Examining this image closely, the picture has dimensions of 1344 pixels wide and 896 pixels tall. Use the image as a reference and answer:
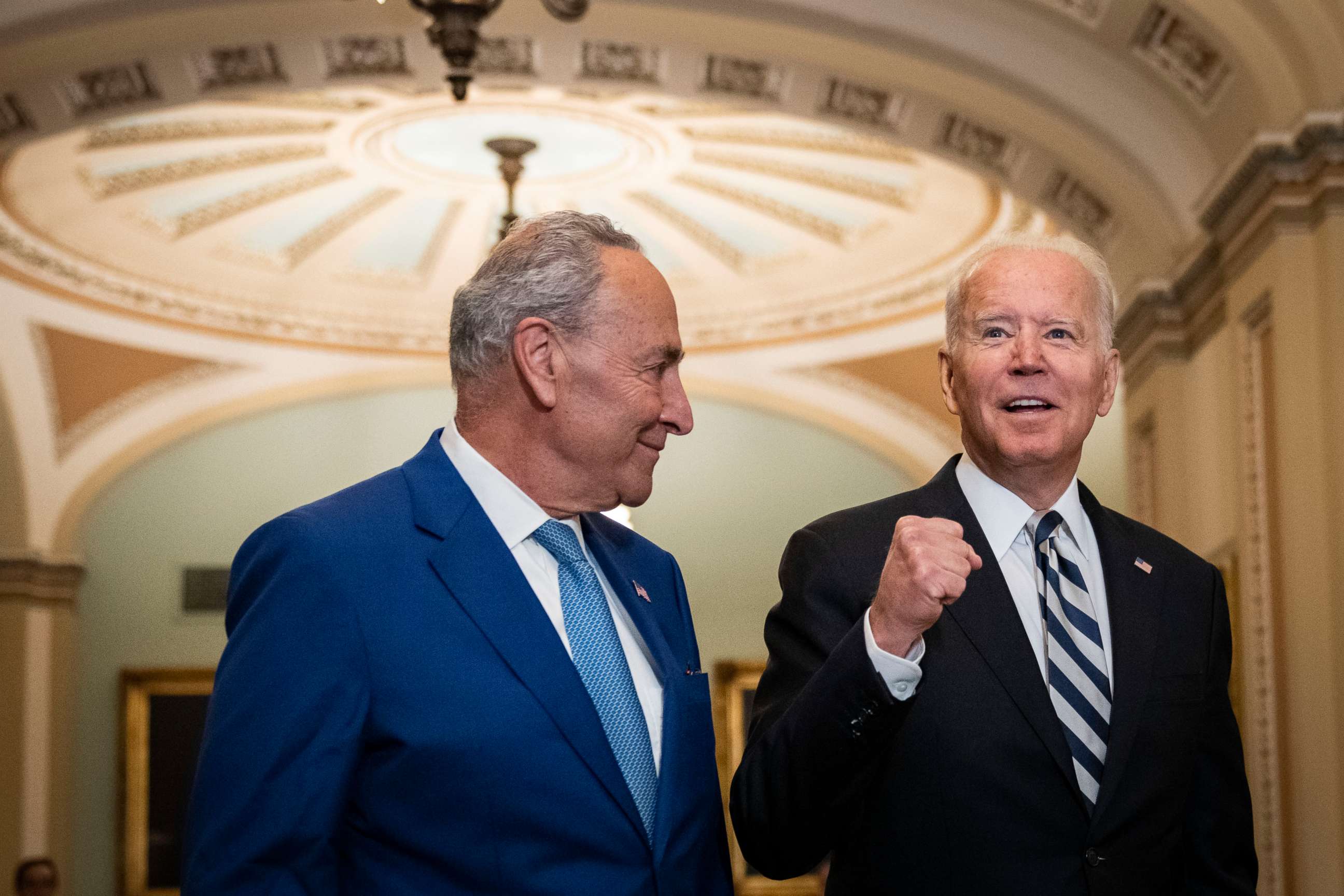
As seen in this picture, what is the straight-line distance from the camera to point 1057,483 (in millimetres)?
2367

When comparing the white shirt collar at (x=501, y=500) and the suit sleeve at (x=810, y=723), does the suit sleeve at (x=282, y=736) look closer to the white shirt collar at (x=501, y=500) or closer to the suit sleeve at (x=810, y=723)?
the white shirt collar at (x=501, y=500)

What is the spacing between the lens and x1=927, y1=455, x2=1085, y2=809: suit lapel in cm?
214

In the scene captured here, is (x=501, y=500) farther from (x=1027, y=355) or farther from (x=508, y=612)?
(x=1027, y=355)

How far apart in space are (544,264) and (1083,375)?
0.81m

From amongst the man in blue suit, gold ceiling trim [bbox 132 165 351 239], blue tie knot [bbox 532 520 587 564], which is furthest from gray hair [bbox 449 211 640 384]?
gold ceiling trim [bbox 132 165 351 239]

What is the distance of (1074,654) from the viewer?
7.36 feet

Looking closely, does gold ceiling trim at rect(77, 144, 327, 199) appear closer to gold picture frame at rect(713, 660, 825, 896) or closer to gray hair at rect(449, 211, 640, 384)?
gold picture frame at rect(713, 660, 825, 896)

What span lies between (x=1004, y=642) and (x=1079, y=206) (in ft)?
20.2

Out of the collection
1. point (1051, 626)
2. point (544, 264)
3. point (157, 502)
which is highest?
point (157, 502)

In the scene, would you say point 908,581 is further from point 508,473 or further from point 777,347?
point 777,347

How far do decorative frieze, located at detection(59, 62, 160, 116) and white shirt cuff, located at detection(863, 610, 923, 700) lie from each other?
629 centimetres

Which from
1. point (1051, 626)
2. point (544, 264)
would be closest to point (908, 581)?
point (1051, 626)

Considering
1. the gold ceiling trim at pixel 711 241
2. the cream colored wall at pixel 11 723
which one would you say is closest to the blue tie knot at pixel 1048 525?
the gold ceiling trim at pixel 711 241

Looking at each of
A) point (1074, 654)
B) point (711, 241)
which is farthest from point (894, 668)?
point (711, 241)
